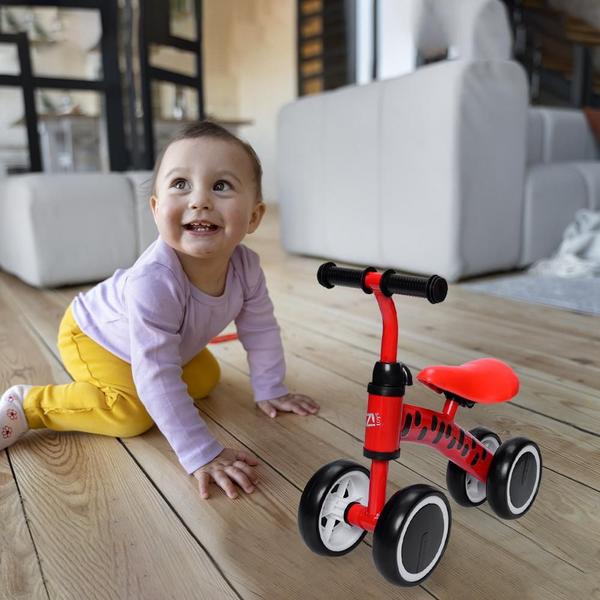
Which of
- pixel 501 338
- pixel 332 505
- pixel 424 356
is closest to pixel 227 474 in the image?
pixel 332 505

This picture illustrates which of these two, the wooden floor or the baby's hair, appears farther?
the baby's hair

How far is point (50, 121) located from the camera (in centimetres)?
341

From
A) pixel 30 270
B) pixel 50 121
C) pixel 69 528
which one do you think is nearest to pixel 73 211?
pixel 30 270

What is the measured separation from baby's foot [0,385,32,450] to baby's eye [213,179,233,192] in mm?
394

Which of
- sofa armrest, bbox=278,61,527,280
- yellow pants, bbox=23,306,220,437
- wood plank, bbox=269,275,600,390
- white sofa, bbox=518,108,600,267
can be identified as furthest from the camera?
white sofa, bbox=518,108,600,267

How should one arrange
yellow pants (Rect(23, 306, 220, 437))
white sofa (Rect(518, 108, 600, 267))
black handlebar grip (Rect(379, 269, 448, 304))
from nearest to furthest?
black handlebar grip (Rect(379, 269, 448, 304)) < yellow pants (Rect(23, 306, 220, 437)) < white sofa (Rect(518, 108, 600, 267))

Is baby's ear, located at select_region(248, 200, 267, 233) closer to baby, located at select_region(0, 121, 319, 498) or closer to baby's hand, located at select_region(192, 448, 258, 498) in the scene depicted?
baby, located at select_region(0, 121, 319, 498)

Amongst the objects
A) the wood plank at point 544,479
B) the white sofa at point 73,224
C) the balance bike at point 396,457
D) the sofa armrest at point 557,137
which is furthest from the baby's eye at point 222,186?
the sofa armrest at point 557,137

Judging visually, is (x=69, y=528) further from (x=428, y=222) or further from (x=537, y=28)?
(x=537, y=28)

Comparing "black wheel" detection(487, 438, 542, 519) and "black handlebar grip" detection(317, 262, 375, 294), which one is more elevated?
"black handlebar grip" detection(317, 262, 375, 294)

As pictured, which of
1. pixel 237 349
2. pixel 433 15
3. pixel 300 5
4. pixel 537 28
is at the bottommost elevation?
pixel 237 349

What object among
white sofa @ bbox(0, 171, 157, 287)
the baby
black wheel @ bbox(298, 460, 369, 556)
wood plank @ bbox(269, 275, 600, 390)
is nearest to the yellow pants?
the baby

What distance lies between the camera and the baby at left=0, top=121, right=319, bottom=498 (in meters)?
0.70

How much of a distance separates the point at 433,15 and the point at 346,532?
187 centimetres
